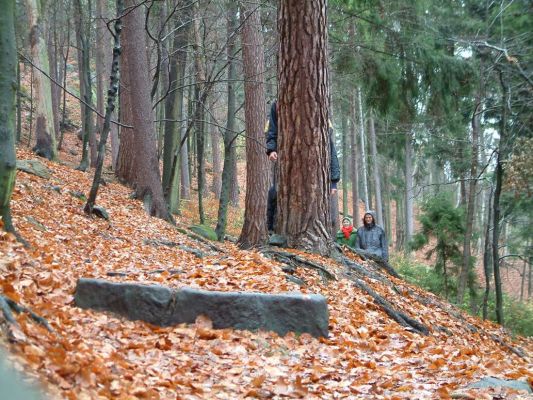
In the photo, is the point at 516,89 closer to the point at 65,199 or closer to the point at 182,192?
the point at 65,199

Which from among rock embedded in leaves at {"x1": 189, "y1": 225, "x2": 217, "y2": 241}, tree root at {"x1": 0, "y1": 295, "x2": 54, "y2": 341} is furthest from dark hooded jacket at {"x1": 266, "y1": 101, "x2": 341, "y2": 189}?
rock embedded in leaves at {"x1": 189, "y1": 225, "x2": 217, "y2": 241}

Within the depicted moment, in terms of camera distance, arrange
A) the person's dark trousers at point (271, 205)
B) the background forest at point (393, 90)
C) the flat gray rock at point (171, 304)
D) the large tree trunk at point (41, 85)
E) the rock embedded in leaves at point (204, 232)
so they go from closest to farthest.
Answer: the flat gray rock at point (171, 304) → the person's dark trousers at point (271, 205) → the background forest at point (393, 90) → the rock embedded in leaves at point (204, 232) → the large tree trunk at point (41, 85)

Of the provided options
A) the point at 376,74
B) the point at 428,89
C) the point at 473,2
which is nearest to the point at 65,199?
the point at 376,74

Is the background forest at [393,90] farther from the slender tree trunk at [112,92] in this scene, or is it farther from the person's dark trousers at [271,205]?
the person's dark trousers at [271,205]

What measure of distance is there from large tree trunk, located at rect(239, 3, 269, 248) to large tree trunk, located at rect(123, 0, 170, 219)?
2.41 meters

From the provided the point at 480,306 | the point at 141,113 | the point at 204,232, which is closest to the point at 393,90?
the point at 204,232

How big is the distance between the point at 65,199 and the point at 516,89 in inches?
371

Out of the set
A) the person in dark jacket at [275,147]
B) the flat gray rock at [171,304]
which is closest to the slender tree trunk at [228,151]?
the person in dark jacket at [275,147]

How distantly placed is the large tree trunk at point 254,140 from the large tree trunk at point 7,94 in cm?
639

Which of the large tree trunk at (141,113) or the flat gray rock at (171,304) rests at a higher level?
the large tree trunk at (141,113)

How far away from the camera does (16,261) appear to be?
4.38m

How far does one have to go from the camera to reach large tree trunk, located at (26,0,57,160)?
13.7 metres

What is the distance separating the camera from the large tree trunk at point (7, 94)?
4.92m

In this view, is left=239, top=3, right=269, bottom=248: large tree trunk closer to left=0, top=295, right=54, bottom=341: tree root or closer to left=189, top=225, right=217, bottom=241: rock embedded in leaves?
left=189, top=225, right=217, bottom=241: rock embedded in leaves
